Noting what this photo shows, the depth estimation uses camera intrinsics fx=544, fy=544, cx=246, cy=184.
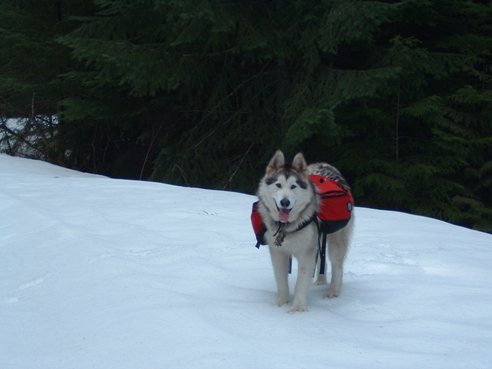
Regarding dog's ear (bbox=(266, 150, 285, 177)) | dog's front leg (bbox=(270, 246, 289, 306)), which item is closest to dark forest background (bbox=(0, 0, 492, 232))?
dog's ear (bbox=(266, 150, 285, 177))

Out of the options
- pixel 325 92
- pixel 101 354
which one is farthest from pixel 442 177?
pixel 101 354

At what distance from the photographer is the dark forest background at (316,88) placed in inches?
460

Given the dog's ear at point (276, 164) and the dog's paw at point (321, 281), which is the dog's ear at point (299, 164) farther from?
the dog's paw at point (321, 281)

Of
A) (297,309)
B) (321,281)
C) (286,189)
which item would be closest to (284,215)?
(286,189)

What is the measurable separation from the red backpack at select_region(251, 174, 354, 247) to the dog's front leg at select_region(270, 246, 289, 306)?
0.22 m

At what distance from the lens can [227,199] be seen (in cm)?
955

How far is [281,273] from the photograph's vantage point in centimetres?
470

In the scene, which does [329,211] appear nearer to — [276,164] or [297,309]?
[276,164]

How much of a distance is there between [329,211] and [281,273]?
0.72 metres

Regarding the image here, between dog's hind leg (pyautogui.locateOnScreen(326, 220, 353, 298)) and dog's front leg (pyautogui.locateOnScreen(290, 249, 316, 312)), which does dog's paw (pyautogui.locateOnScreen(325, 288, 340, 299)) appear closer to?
dog's hind leg (pyautogui.locateOnScreen(326, 220, 353, 298))

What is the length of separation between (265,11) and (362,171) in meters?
4.32

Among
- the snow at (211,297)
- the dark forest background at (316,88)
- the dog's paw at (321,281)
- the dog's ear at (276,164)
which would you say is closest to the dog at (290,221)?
the dog's ear at (276,164)

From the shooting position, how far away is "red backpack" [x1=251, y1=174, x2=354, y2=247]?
191 inches

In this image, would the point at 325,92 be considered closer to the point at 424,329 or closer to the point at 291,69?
the point at 291,69
